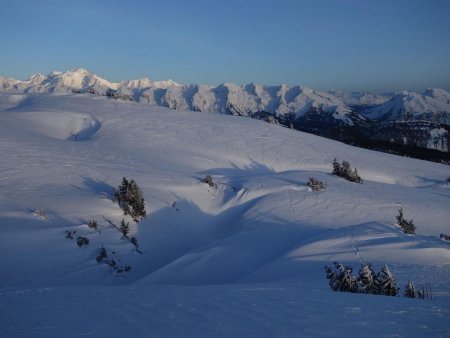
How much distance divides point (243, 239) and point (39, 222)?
7.75 m

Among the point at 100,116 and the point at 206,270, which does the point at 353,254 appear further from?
the point at 100,116

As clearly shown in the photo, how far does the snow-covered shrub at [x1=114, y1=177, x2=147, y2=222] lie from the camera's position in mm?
15427

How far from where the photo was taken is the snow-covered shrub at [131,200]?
15.4 m

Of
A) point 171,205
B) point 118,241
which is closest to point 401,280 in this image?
point 118,241

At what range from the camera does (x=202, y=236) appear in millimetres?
15922

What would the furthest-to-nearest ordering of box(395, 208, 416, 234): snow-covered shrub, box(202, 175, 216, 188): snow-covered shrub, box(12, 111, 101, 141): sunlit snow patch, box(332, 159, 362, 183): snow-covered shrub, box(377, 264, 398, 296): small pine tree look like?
1. box(12, 111, 101, 141): sunlit snow patch
2. box(332, 159, 362, 183): snow-covered shrub
3. box(202, 175, 216, 188): snow-covered shrub
4. box(395, 208, 416, 234): snow-covered shrub
5. box(377, 264, 398, 296): small pine tree

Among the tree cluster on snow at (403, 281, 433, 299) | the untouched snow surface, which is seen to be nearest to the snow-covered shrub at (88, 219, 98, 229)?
the untouched snow surface

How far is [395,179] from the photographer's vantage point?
29.2 meters

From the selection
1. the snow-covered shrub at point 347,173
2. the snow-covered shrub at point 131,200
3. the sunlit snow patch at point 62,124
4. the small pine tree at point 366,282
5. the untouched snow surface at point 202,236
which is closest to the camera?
the untouched snow surface at point 202,236

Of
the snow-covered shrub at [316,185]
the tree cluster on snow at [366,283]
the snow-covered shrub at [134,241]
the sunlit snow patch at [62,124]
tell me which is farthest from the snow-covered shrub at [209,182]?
the sunlit snow patch at [62,124]

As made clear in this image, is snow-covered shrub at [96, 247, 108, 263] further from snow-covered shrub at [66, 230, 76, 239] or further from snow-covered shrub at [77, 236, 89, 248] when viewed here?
snow-covered shrub at [66, 230, 76, 239]

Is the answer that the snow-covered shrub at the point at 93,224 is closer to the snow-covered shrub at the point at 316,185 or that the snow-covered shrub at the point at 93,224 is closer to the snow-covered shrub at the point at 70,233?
the snow-covered shrub at the point at 70,233

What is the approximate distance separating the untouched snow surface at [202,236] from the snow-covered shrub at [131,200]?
0.38m

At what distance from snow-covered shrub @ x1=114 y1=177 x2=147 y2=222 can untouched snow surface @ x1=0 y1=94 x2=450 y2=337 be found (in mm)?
385
